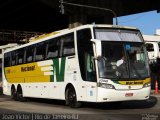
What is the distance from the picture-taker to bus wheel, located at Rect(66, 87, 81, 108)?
19.4 meters

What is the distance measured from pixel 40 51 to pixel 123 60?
254 inches

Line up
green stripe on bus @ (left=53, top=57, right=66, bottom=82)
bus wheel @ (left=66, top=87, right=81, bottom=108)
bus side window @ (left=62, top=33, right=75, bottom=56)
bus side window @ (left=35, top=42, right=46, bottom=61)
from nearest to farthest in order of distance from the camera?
bus wheel @ (left=66, top=87, right=81, bottom=108) → bus side window @ (left=62, top=33, right=75, bottom=56) → green stripe on bus @ (left=53, top=57, right=66, bottom=82) → bus side window @ (left=35, top=42, right=46, bottom=61)

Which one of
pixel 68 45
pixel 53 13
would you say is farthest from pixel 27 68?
pixel 53 13

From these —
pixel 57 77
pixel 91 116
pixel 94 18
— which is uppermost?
pixel 94 18

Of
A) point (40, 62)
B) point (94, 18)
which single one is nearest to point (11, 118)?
point (40, 62)

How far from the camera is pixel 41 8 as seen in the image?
59.6 m

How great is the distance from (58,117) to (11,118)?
1499 mm

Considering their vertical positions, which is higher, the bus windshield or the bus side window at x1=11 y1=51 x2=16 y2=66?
the bus side window at x1=11 y1=51 x2=16 y2=66

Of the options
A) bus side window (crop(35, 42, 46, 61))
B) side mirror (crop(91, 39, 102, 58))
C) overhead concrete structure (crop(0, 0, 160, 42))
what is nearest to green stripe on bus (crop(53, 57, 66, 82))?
bus side window (crop(35, 42, 46, 61))

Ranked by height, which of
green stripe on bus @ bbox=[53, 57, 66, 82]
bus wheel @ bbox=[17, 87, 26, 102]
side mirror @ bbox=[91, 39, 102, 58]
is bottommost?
bus wheel @ bbox=[17, 87, 26, 102]

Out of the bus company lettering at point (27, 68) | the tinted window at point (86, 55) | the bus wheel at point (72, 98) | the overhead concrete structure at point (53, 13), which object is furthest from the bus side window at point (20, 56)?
the overhead concrete structure at point (53, 13)

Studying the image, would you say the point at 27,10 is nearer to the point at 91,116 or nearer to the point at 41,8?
the point at 41,8

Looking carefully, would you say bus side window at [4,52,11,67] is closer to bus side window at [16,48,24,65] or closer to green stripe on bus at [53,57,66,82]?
bus side window at [16,48,24,65]

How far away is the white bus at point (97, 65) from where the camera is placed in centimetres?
1761
